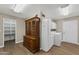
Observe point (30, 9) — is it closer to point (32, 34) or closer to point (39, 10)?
point (39, 10)

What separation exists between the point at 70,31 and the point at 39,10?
62 centimetres

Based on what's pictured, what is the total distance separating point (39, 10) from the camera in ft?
3.97

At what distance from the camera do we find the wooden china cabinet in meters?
1.23

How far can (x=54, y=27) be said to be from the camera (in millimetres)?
1248

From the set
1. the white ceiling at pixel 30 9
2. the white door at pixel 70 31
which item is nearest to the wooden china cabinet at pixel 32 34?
the white ceiling at pixel 30 9

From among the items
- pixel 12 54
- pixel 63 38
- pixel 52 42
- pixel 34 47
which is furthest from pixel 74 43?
pixel 12 54

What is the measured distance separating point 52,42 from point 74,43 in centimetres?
35

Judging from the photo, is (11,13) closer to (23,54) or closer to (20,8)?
(20,8)

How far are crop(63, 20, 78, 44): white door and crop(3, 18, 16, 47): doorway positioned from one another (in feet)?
2.73

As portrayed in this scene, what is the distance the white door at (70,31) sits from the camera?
1.19 meters

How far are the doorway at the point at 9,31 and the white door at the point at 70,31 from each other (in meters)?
0.83

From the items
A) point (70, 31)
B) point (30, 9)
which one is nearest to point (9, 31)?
point (30, 9)

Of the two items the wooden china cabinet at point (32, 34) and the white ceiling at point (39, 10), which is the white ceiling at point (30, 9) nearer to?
the white ceiling at point (39, 10)

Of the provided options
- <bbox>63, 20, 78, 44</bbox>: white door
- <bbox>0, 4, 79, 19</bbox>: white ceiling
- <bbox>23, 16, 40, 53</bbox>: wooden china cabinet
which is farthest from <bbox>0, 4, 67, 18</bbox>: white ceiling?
<bbox>63, 20, 78, 44</bbox>: white door
